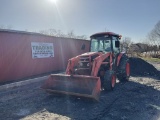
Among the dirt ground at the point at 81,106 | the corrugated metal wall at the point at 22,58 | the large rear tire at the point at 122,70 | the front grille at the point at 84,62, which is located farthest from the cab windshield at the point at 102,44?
the corrugated metal wall at the point at 22,58

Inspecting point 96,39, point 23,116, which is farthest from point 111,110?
point 96,39

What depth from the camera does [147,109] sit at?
6.05 meters

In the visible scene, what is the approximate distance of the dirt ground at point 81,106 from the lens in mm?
5459

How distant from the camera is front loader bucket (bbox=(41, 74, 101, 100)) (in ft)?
20.7

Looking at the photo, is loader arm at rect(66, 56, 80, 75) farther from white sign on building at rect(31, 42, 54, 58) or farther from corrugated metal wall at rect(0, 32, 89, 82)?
white sign on building at rect(31, 42, 54, 58)

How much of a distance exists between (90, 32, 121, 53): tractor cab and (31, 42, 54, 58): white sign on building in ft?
17.3

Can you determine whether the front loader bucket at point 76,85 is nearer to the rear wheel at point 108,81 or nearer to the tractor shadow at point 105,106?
the tractor shadow at point 105,106

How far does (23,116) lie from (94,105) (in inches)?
90.3

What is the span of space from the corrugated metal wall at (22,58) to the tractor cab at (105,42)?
510 cm

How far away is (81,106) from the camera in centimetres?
628

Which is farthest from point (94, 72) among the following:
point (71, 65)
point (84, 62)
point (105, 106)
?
point (105, 106)

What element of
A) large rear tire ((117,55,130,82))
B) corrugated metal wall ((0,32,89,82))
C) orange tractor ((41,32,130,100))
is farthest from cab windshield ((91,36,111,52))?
corrugated metal wall ((0,32,89,82))

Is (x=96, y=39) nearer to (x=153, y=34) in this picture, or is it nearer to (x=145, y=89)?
(x=145, y=89)

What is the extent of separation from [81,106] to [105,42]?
3.88m
